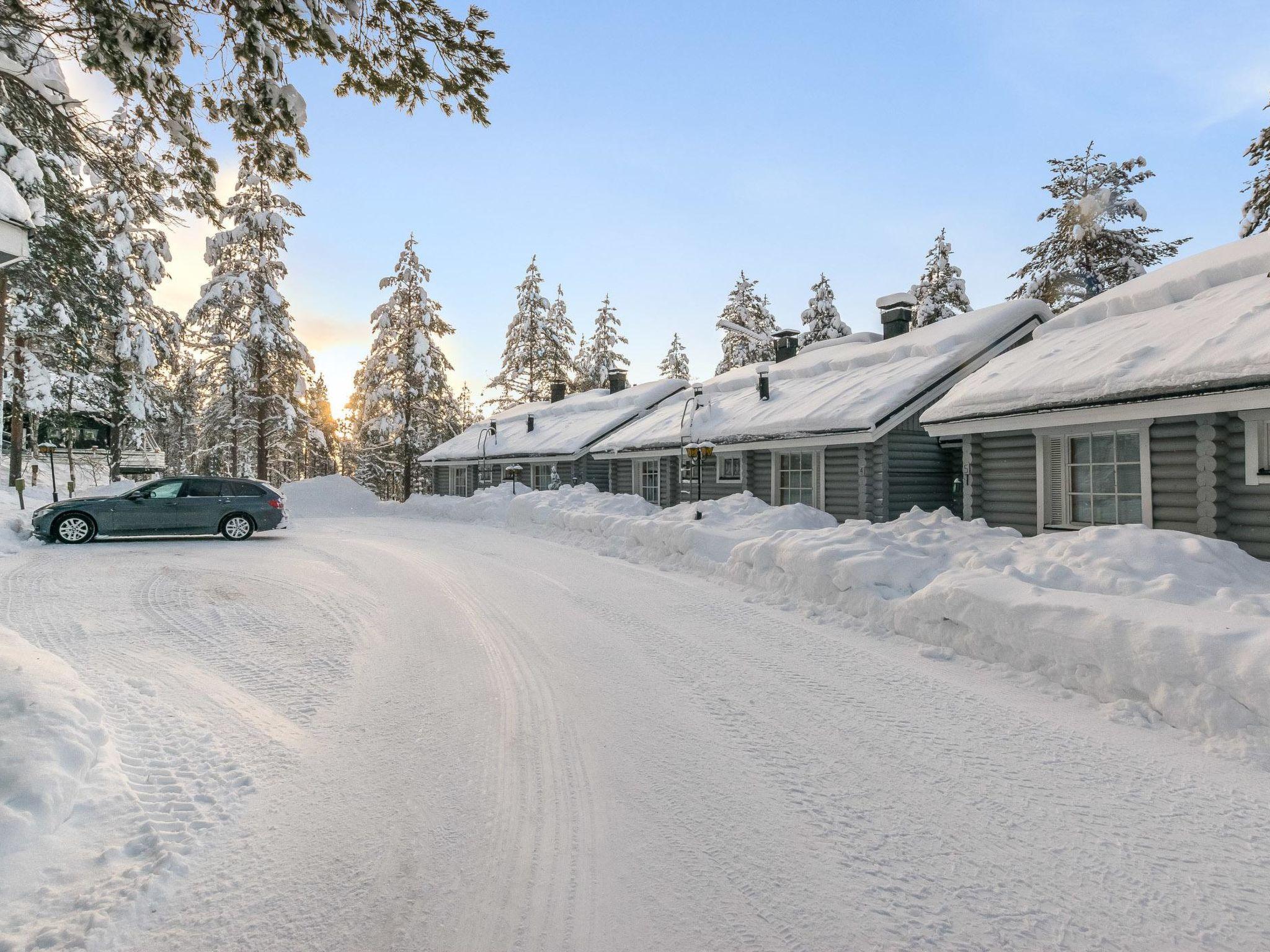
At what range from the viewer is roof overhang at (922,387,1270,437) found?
7.20m

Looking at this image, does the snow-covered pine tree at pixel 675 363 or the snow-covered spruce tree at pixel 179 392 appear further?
the snow-covered pine tree at pixel 675 363

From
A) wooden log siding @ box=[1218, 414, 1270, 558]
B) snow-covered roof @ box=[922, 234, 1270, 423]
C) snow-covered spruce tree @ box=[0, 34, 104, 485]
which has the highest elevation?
snow-covered spruce tree @ box=[0, 34, 104, 485]

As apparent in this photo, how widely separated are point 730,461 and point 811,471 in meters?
3.40

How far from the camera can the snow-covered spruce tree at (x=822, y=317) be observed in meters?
39.7

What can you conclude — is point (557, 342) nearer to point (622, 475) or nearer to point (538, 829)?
point (622, 475)

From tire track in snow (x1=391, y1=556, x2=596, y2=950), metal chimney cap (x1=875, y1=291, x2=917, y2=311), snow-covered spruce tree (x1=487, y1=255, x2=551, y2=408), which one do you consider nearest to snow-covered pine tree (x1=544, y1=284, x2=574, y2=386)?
snow-covered spruce tree (x1=487, y1=255, x2=551, y2=408)

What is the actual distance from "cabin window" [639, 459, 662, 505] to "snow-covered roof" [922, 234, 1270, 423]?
37.9 ft

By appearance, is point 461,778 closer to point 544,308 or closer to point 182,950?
point 182,950

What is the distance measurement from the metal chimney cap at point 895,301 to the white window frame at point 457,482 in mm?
23146

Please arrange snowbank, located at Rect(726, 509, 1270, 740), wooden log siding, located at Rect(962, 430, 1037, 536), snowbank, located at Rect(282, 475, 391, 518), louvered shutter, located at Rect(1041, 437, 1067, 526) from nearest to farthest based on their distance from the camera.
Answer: snowbank, located at Rect(726, 509, 1270, 740)
louvered shutter, located at Rect(1041, 437, 1067, 526)
wooden log siding, located at Rect(962, 430, 1037, 536)
snowbank, located at Rect(282, 475, 391, 518)

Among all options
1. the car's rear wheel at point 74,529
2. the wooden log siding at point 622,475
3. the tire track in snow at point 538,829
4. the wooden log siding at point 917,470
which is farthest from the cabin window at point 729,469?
the car's rear wheel at point 74,529

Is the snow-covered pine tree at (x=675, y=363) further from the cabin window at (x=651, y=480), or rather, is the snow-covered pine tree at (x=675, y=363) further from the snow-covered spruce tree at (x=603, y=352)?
the cabin window at (x=651, y=480)

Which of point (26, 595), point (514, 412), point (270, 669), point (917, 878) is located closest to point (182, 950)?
point (917, 878)

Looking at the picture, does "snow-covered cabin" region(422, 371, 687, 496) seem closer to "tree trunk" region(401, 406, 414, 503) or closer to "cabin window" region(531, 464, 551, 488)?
"cabin window" region(531, 464, 551, 488)
